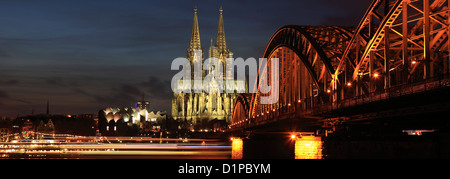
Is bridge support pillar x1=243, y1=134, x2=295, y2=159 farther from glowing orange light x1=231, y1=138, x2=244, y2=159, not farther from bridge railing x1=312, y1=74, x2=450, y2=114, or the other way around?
bridge railing x1=312, y1=74, x2=450, y2=114

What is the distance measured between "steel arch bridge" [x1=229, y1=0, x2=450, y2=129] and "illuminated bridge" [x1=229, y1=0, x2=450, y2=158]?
0.06 meters

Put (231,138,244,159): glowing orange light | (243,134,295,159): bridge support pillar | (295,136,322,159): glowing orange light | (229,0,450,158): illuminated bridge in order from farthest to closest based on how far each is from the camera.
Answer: (231,138,244,159): glowing orange light
(243,134,295,159): bridge support pillar
(295,136,322,159): glowing orange light
(229,0,450,158): illuminated bridge

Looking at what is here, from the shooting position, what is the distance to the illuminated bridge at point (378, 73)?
1431 inches

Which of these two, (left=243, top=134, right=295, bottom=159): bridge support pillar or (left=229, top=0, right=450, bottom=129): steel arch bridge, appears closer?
(left=229, top=0, right=450, bottom=129): steel arch bridge

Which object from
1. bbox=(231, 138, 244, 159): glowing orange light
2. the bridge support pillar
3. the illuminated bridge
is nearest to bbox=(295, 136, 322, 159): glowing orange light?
the illuminated bridge

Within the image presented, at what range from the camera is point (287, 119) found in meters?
62.0

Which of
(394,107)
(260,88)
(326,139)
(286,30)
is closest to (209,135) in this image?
(260,88)

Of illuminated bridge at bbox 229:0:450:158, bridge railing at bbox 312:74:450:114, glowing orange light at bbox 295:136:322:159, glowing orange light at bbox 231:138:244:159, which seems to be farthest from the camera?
glowing orange light at bbox 231:138:244:159

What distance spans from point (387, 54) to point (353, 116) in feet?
17.1

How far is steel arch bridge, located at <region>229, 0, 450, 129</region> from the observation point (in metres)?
40.6

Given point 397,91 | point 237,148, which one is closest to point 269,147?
point 237,148

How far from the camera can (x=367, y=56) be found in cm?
4834

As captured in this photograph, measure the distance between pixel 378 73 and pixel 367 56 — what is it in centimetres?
217
